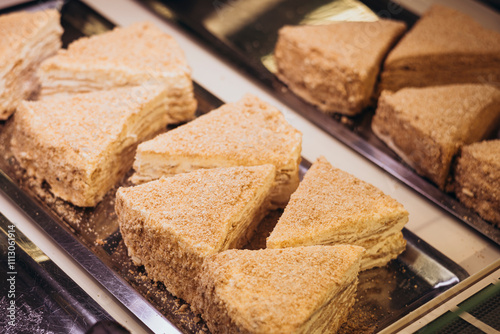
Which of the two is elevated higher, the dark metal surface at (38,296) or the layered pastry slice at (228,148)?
the layered pastry slice at (228,148)

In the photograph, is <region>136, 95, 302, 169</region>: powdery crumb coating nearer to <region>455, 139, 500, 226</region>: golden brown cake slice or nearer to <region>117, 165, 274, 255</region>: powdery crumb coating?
<region>117, 165, 274, 255</region>: powdery crumb coating

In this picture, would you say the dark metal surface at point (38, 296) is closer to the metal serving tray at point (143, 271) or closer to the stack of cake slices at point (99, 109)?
the metal serving tray at point (143, 271)

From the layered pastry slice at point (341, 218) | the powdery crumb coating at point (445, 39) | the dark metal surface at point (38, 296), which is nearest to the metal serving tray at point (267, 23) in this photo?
the powdery crumb coating at point (445, 39)

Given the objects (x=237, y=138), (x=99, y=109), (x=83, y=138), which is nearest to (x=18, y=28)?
(x=99, y=109)

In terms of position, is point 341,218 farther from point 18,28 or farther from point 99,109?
point 18,28

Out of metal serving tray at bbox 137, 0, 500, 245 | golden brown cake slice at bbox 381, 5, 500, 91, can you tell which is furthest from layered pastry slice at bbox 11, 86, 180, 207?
golden brown cake slice at bbox 381, 5, 500, 91

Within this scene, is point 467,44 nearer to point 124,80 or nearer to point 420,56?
point 420,56
